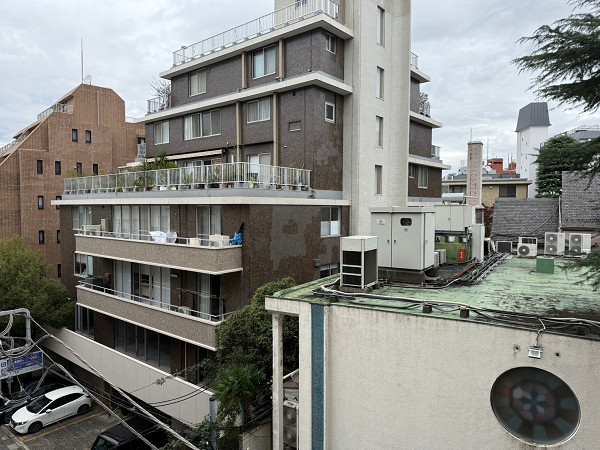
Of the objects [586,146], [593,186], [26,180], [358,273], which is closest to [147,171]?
[358,273]

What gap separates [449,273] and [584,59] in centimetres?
844

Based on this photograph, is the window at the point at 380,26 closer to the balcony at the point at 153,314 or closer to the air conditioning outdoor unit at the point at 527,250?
the air conditioning outdoor unit at the point at 527,250

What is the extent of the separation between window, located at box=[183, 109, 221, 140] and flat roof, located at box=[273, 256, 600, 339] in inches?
578

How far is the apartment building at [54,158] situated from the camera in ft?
108

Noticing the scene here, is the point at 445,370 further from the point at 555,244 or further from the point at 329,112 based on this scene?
the point at 329,112

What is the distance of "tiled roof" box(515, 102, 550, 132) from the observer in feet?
245

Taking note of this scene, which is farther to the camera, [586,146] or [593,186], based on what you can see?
[593,186]

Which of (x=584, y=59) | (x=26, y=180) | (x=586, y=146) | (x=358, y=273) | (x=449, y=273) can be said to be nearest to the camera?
(x=584, y=59)

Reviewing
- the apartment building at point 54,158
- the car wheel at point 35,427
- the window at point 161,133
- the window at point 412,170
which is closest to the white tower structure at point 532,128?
the window at point 412,170

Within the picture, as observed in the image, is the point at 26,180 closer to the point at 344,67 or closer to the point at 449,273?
the point at 344,67

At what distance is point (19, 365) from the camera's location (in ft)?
52.4

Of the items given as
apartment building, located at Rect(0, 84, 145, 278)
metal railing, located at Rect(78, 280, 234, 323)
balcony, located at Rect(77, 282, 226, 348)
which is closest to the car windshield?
balcony, located at Rect(77, 282, 226, 348)

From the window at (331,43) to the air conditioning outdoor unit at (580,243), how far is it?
13730 millimetres

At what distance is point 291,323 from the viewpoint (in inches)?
572
